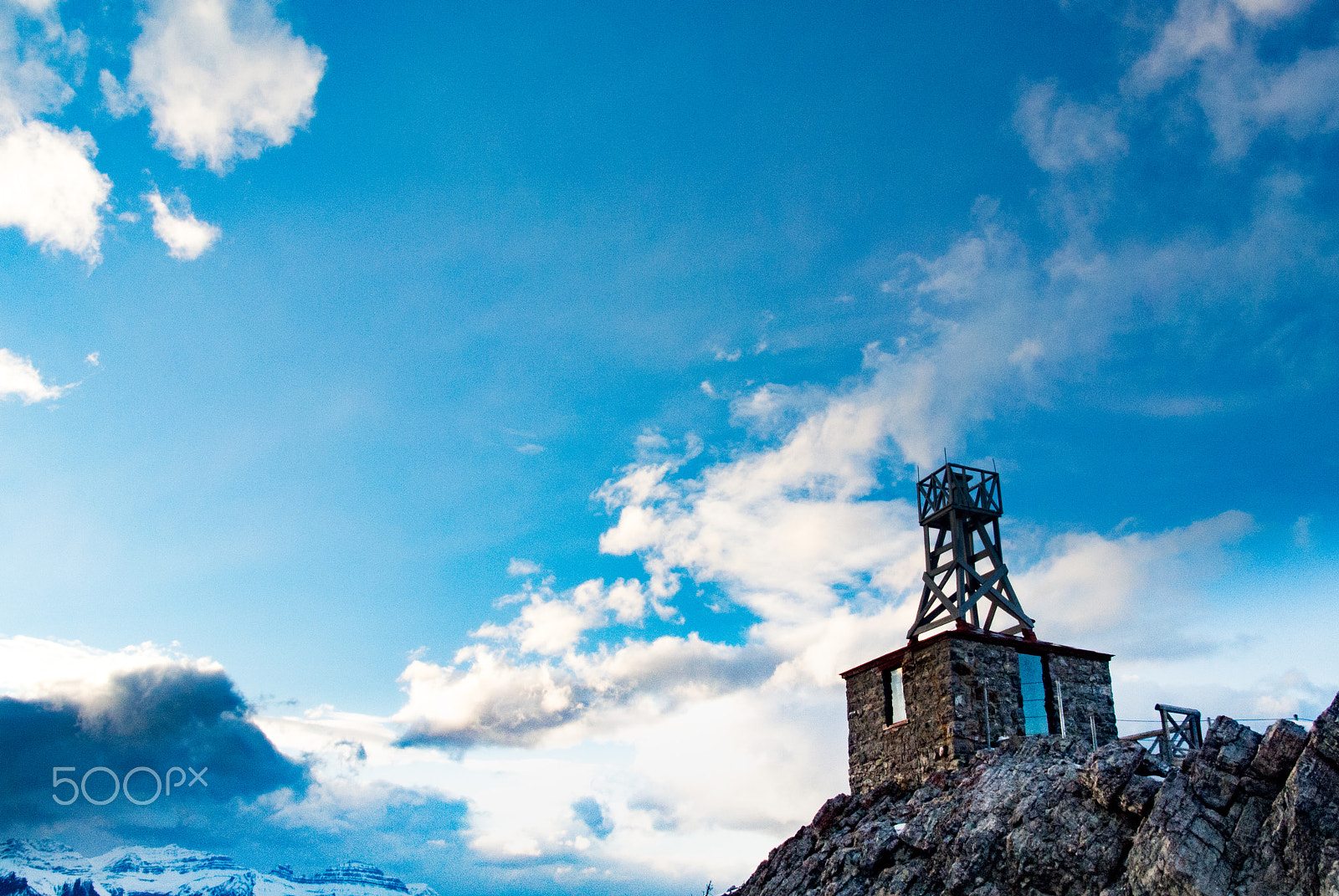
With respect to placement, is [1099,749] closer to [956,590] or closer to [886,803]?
[886,803]

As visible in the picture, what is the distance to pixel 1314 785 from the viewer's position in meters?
16.2

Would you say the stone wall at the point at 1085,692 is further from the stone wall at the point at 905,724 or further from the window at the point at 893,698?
the window at the point at 893,698

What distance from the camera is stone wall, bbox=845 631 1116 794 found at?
26016 mm

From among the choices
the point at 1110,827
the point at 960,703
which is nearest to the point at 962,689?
the point at 960,703

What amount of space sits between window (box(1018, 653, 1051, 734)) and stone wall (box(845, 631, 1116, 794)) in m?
0.19

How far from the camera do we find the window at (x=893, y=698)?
93.6 ft

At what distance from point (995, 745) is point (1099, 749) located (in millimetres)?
5479

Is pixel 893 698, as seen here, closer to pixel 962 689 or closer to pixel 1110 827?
pixel 962 689

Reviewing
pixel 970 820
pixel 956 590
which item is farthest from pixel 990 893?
pixel 956 590

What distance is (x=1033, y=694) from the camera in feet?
89.9

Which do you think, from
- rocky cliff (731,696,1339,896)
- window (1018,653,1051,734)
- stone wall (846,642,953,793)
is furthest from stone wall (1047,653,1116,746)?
stone wall (846,642,953,793)

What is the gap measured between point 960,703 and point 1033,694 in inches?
124

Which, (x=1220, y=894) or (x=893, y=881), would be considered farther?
(x=893, y=881)

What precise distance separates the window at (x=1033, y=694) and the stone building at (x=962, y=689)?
3 cm
